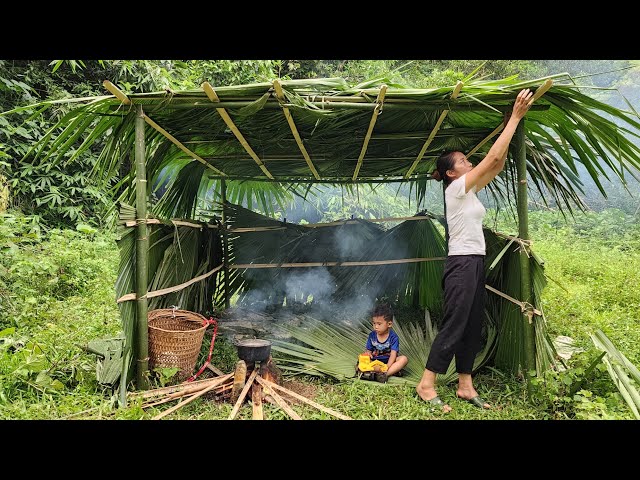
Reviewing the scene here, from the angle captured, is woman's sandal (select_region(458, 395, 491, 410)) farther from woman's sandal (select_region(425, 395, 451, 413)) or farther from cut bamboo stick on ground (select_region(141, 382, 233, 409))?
cut bamboo stick on ground (select_region(141, 382, 233, 409))

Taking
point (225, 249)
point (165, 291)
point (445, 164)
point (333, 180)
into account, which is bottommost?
point (165, 291)

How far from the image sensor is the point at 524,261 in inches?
142

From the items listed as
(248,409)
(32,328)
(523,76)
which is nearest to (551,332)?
(248,409)

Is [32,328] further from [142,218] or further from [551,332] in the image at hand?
[551,332]

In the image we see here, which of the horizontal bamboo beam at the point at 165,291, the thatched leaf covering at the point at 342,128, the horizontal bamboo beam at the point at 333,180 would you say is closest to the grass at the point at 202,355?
the horizontal bamboo beam at the point at 165,291

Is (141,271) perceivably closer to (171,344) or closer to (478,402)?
(171,344)

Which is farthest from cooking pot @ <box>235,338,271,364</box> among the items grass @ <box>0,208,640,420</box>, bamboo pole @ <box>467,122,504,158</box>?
bamboo pole @ <box>467,122,504,158</box>

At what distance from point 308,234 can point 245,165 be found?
1239 mm

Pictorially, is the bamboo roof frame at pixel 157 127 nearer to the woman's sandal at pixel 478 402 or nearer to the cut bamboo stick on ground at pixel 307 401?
the cut bamboo stick on ground at pixel 307 401

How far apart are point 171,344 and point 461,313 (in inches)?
85.2

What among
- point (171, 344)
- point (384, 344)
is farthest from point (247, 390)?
point (384, 344)

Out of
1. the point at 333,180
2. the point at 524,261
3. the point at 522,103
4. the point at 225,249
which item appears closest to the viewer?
the point at 522,103

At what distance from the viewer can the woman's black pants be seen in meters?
3.48

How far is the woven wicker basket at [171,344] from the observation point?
366 centimetres
